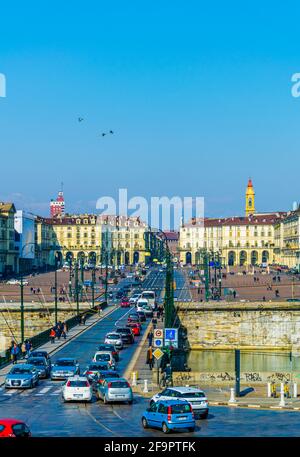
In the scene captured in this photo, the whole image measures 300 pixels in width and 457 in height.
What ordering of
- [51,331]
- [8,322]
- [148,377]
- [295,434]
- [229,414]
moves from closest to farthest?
[295,434]
[229,414]
[148,377]
[51,331]
[8,322]

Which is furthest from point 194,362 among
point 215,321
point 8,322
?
point 8,322

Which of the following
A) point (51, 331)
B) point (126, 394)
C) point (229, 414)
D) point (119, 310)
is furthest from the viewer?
point (119, 310)

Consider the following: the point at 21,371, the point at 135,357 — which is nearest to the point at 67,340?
the point at 135,357

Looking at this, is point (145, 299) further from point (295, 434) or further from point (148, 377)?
point (295, 434)

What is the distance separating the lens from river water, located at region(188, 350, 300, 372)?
73.4 metres

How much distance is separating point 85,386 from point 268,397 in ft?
25.1

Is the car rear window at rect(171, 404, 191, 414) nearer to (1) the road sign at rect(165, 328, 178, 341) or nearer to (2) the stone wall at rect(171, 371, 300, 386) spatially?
(1) the road sign at rect(165, 328, 178, 341)

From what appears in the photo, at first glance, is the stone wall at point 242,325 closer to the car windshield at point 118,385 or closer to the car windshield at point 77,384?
the car windshield at point 77,384

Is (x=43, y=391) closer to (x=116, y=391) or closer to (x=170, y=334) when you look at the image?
(x=116, y=391)

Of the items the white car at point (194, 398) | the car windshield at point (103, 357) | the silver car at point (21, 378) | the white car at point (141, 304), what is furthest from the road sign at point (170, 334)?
the white car at point (141, 304)

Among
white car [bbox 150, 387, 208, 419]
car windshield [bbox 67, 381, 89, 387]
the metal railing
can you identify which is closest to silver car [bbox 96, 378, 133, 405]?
car windshield [bbox 67, 381, 89, 387]

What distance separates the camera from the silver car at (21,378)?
4025cm

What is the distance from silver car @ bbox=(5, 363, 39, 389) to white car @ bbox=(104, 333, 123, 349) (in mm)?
18909

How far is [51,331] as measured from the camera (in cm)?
6366
